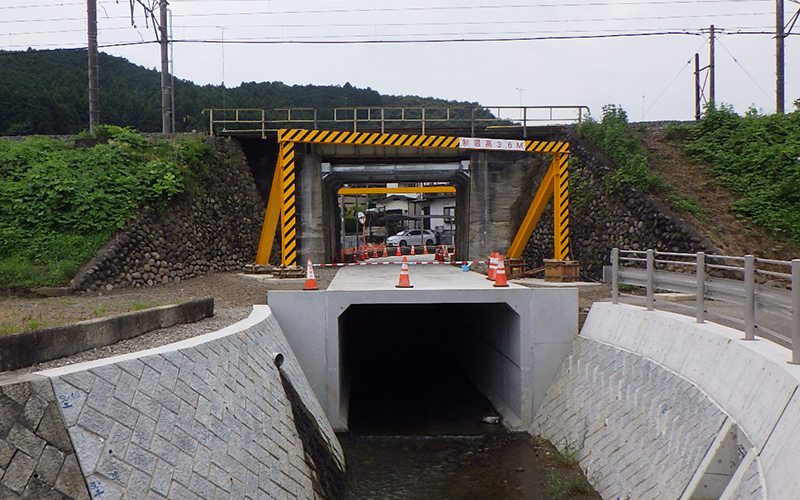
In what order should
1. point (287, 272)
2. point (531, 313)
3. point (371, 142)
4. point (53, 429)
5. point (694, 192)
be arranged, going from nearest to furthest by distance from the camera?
point (53, 429) < point (531, 313) < point (287, 272) < point (371, 142) < point (694, 192)

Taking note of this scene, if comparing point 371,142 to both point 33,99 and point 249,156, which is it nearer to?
point 249,156

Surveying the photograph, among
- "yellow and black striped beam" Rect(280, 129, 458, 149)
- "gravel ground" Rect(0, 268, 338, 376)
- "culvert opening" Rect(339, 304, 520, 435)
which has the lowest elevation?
"culvert opening" Rect(339, 304, 520, 435)

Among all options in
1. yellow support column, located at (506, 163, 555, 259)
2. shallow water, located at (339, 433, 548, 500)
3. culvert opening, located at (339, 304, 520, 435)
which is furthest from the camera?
yellow support column, located at (506, 163, 555, 259)

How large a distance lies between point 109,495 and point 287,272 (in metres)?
11.2

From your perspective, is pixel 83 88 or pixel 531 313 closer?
pixel 531 313

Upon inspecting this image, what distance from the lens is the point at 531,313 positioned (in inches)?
459

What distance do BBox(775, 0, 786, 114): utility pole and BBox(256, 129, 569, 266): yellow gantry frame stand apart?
1098 centimetres

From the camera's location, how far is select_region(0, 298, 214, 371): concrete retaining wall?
5594 mm

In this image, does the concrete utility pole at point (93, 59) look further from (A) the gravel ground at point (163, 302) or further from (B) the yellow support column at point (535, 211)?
(B) the yellow support column at point (535, 211)

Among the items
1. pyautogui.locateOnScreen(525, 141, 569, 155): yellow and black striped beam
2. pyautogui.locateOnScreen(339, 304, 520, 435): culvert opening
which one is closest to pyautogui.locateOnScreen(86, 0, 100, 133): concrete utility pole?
pyautogui.locateOnScreen(339, 304, 520, 435): culvert opening

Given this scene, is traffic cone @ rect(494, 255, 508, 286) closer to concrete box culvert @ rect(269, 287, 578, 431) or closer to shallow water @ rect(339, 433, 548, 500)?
concrete box culvert @ rect(269, 287, 578, 431)

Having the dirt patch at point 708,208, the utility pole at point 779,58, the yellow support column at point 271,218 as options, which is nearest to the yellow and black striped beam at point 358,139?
the yellow support column at point 271,218

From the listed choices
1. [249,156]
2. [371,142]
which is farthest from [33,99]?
[371,142]

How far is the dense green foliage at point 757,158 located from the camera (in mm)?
17062
